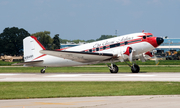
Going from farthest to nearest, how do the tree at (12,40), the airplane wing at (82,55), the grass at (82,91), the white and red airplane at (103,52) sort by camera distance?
the tree at (12,40)
the airplane wing at (82,55)
the white and red airplane at (103,52)
the grass at (82,91)

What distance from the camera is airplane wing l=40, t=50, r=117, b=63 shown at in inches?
1578

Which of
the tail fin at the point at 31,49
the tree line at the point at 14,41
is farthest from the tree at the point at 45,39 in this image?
the tail fin at the point at 31,49

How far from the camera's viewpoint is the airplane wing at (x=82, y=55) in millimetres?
40094

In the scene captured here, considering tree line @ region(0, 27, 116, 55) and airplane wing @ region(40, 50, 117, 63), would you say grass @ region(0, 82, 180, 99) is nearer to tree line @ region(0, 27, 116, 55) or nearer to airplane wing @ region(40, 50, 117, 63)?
airplane wing @ region(40, 50, 117, 63)

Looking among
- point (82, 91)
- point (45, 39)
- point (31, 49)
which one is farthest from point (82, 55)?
point (45, 39)

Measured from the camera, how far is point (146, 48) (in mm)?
39688

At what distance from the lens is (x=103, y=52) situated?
135 ft

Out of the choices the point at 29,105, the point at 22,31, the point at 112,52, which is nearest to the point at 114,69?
the point at 112,52

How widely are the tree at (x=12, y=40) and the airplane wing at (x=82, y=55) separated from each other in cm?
12307

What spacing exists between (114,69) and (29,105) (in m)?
26.7

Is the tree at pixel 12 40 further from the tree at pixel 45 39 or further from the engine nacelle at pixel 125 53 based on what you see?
the engine nacelle at pixel 125 53

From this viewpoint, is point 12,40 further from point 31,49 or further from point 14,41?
point 31,49

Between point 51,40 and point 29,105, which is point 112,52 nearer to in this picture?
point 29,105

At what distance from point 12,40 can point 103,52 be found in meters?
132
